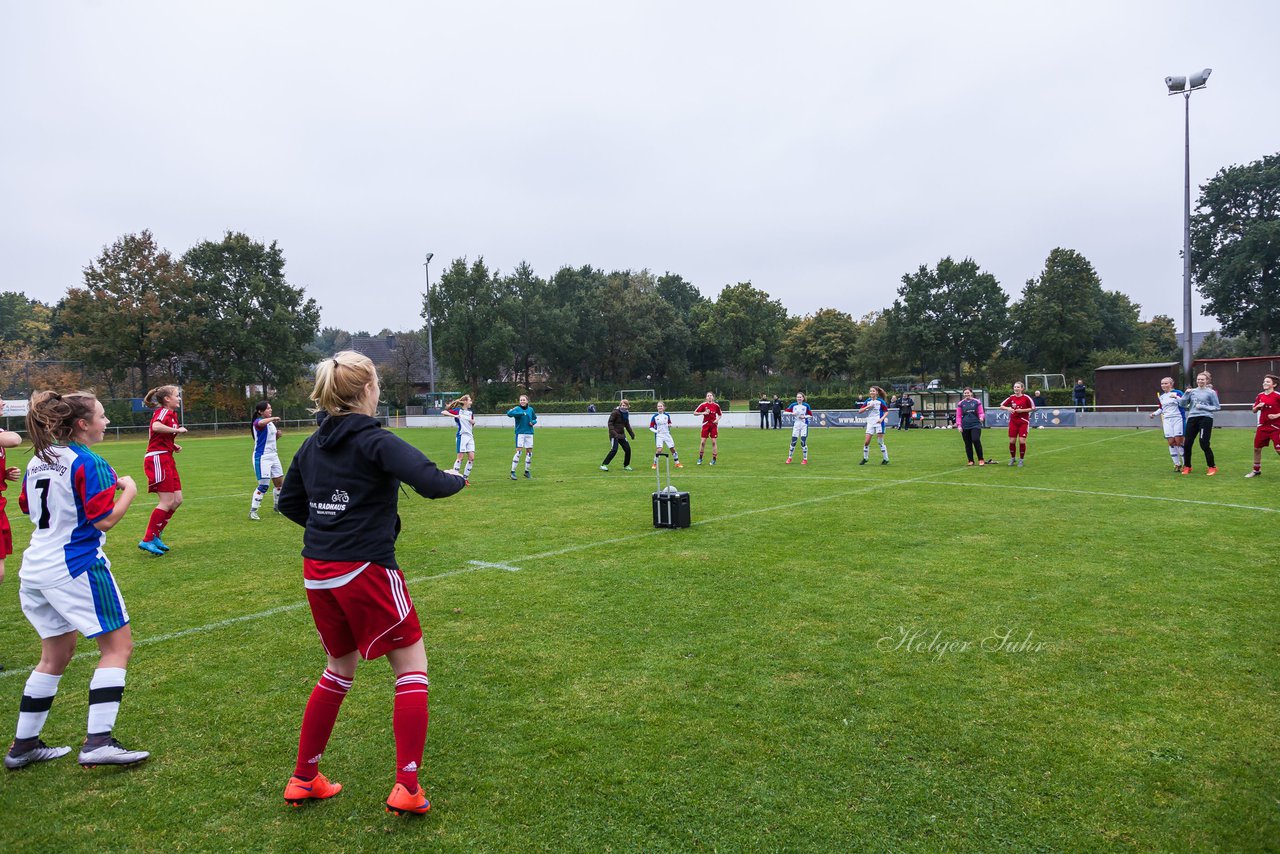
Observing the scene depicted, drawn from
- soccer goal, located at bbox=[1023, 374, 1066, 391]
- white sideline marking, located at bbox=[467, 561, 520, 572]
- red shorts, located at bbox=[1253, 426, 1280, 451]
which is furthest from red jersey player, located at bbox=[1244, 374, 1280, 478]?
soccer goal, located at bbox=[1023, 374, 1066, 391]

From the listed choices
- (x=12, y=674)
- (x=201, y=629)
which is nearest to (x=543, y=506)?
(x=201, y=629)

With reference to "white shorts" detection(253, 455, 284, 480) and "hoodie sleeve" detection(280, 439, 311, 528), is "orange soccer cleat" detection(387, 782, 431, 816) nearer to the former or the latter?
"hoodie sleeve" detection(280, 439, 311, 528)

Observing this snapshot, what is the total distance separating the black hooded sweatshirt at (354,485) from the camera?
3.08 meters

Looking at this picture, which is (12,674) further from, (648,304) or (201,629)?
(648,304)

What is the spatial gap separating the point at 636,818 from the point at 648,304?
6976 cm

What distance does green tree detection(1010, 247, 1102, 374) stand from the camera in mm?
63688

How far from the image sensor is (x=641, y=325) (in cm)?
7131

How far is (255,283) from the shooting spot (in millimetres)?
56094

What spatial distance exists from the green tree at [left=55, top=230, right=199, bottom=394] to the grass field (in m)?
50.4


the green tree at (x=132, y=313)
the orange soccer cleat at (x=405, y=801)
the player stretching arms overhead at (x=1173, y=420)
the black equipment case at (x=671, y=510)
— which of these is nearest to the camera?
the orange soccer cleat at (x=405, y=801)

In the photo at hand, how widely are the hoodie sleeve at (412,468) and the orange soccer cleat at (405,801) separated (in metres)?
1.38

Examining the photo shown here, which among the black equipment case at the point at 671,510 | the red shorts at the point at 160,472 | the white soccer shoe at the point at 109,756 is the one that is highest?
the red shorts at the point at 160,472

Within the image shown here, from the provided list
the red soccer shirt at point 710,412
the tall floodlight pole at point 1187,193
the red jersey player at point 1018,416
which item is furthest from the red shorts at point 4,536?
the tall floodlight pole at point 1187,193

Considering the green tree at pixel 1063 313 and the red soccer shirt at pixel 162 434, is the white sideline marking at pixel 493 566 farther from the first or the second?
the green tree at pixel 1063 313
